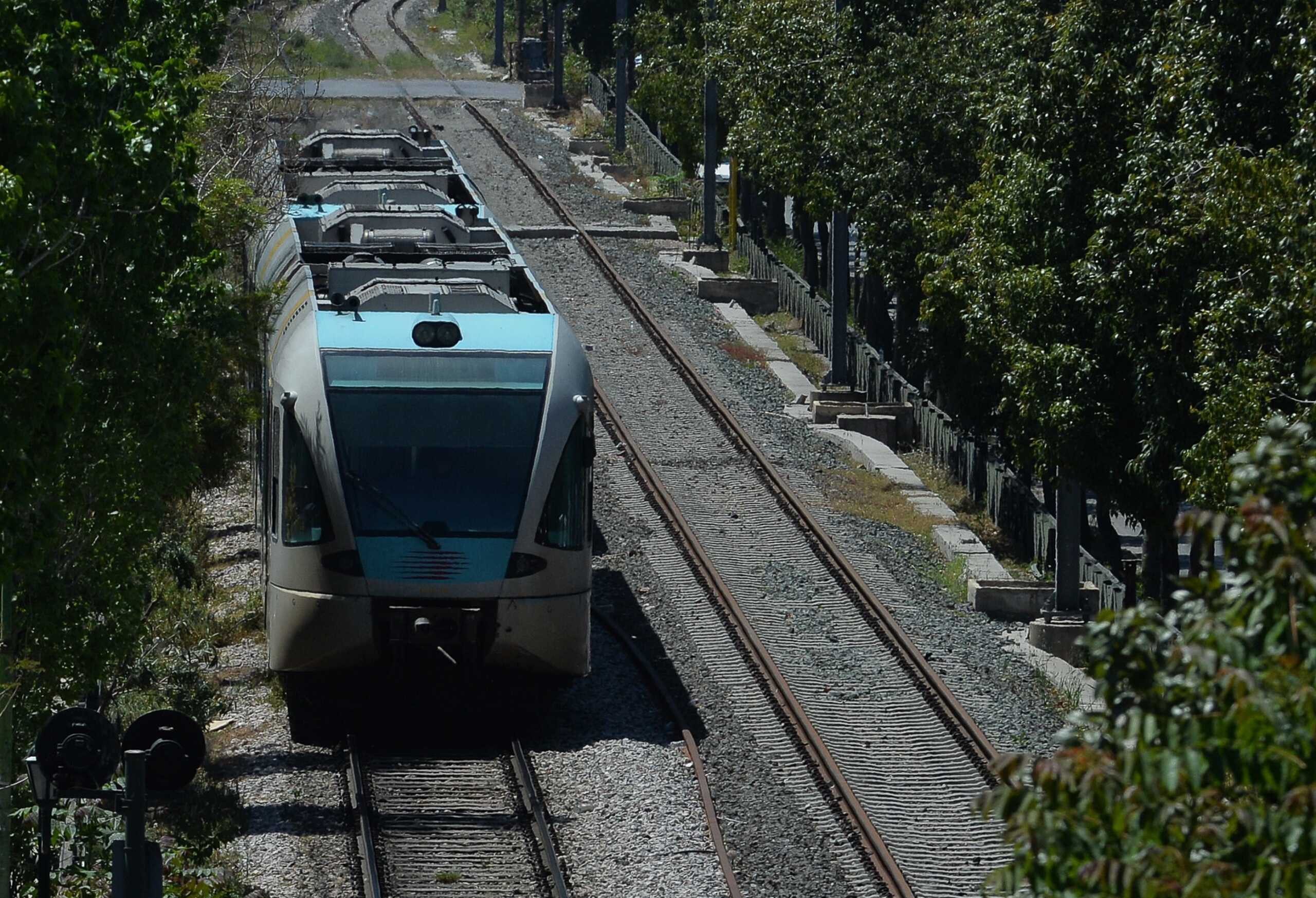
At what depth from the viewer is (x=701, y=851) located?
40.2ft

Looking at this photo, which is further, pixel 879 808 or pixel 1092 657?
pixel 879 808

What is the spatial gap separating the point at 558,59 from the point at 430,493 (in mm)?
39901

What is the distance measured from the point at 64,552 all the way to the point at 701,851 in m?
4.57

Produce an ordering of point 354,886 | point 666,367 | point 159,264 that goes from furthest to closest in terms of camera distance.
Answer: point 666,367 < point 354,886 < point 159,264

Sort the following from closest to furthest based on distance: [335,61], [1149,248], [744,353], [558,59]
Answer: [1149,248] → [744,353] → [558,59] → [335,61]

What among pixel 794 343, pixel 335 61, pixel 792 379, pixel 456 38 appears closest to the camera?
pixel 792 379

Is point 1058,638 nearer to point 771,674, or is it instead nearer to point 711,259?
point 771,674

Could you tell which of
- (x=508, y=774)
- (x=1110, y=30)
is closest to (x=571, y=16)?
(x=1110, y=30)

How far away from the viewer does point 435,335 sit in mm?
13867

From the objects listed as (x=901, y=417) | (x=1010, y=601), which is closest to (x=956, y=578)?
(x=1010, y=601)

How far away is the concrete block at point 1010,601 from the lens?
18875 millimetres

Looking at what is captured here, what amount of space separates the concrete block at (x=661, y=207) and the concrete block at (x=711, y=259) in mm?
4502

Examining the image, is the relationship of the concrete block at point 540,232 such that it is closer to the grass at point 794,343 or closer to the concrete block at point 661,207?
the concrete block at point 661,207

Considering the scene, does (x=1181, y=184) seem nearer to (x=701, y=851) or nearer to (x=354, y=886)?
(x=701, y=851)
